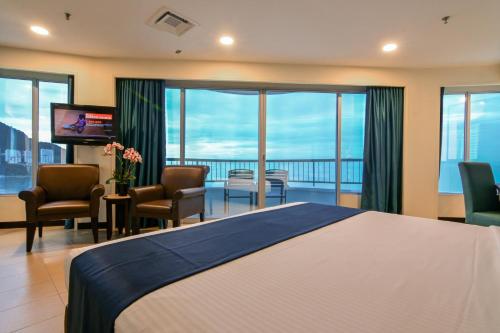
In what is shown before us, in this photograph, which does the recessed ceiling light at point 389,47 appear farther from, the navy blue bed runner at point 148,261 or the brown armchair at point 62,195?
the brown armchair at point 62,195

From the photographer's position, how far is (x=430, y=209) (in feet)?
13.4

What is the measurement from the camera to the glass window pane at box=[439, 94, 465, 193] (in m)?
4.35

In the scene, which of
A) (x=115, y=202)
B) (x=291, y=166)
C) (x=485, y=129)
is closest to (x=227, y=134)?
(x=291, y=166)

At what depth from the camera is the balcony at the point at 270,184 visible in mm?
4328

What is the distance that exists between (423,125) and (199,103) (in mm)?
3537

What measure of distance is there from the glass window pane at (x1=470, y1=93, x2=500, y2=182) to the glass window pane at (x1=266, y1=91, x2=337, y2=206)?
2.31 meters

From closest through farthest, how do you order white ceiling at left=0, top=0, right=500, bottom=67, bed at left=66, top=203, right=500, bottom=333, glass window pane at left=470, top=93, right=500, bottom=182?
bed at left=66, top=203, right=500, bottom=333 → white ceiling at left=0, top=0, right=500, bottom=67 → glass window pane at left=470, top=93, right=500, bottom=182

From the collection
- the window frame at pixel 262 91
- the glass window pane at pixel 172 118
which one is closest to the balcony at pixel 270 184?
the window frame at pixel 262 91

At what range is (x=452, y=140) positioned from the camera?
14.3 ft

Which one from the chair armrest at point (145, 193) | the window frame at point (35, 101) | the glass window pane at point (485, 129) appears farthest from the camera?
the glass window pane at point (485, 129)

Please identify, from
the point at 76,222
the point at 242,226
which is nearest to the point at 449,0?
the point at 242,226

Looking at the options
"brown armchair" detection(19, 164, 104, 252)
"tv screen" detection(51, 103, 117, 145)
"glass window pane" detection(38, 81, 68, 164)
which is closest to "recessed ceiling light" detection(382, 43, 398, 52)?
"tv screen" detection(51, 103, 117, 145)

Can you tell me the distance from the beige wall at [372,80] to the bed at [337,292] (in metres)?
3.12

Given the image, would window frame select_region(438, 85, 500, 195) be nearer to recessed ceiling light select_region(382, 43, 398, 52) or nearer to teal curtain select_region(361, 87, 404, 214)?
teal curtain select_region(361, 87, 404, 214)
